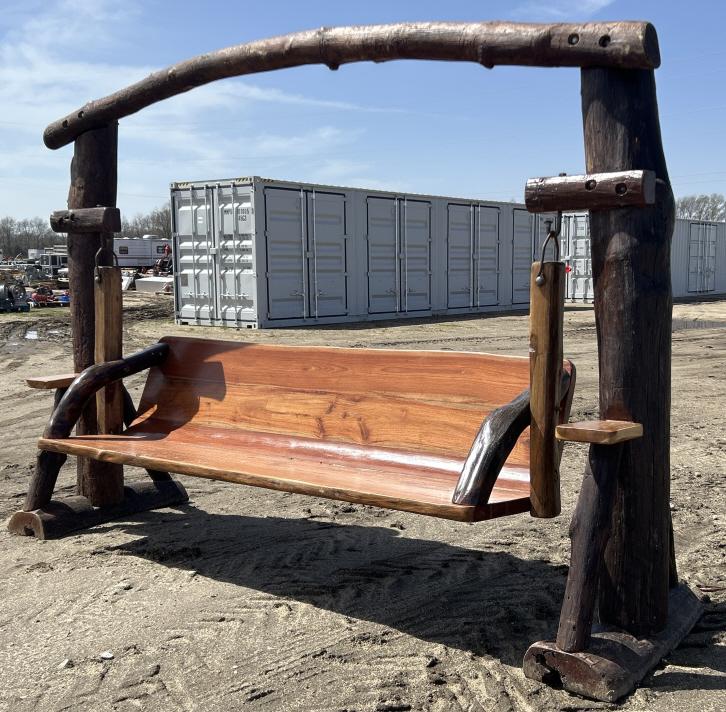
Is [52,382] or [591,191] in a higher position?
[591,191]

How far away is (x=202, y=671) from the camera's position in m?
2.75

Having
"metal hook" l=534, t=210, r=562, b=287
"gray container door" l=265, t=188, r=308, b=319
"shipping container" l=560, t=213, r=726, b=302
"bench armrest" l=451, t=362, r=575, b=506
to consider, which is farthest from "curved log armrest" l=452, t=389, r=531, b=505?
"shipping container" l=560, t=213, r=726, b=302

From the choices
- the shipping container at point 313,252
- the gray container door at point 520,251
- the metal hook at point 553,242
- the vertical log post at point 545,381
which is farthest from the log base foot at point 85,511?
the gray container door at point 520,251

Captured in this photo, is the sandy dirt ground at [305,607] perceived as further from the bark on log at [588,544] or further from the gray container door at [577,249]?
the gray container door at [577,249]

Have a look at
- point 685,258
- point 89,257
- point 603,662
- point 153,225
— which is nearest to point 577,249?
point 685,258

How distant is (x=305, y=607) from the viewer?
330cm

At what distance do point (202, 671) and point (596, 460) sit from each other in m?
1.44

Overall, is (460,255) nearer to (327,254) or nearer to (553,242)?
(327,254)

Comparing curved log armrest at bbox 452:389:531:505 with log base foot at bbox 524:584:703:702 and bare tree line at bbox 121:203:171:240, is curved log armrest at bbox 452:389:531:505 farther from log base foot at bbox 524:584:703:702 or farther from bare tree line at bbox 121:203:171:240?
bare tree line at bbox 121:203:171:240

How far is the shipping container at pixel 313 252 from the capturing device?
1430 centimetres

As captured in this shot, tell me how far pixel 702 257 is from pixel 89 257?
2565 cm

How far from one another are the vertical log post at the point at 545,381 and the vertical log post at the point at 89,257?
8.25ft

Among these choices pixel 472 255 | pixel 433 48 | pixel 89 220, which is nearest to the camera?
pixel 433 48

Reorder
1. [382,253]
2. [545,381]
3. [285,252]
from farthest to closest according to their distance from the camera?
1. [382,253]
2. [285,252]
3. [545,381]
